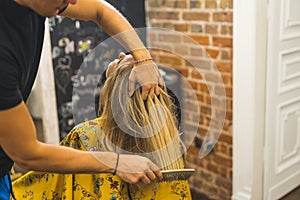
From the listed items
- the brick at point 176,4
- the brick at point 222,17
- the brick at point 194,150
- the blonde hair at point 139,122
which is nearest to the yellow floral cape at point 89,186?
the blonde hair at point 139,122

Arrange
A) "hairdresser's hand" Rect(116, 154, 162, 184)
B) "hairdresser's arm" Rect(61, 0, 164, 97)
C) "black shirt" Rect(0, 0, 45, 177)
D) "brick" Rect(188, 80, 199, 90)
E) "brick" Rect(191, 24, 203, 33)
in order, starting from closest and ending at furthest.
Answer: "black shirt" Rect(0, 0, 45, 177) → "hairdresser's hand" Rect(116, 154, 162, 184) → "hairdresser's arm" Rect(61, 0, 164, 97) → "brick" Rect(188, 80, 199, 90) → "brick" Rect(191, 24, 203, 33)

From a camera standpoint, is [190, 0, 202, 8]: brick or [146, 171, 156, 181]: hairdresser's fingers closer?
[146, 171, 156, 181]: hairdresser's fingers

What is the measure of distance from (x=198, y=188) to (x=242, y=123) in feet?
2.29

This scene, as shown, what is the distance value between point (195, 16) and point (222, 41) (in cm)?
28

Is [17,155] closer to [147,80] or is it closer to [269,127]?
[147,80]

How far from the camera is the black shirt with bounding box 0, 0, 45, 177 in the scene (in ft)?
2.94

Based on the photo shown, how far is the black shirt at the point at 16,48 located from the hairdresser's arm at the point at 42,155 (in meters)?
0.04

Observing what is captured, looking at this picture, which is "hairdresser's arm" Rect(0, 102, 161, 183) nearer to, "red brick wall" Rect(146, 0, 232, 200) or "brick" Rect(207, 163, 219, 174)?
"red brick wall" Rect(146, 0, 232, 200)

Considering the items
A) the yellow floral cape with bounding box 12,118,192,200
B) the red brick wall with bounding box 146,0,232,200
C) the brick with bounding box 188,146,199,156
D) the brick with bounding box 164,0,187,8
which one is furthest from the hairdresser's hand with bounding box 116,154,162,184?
the brick with bounding box 164,0,187,8

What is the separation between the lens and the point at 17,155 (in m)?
0.97

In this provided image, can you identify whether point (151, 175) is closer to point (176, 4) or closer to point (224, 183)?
point (224, 183)

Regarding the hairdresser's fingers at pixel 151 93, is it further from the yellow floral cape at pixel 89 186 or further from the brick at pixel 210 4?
the brick at pixel 210 4

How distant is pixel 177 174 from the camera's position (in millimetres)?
1093

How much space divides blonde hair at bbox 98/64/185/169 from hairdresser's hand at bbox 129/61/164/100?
0.05ft
